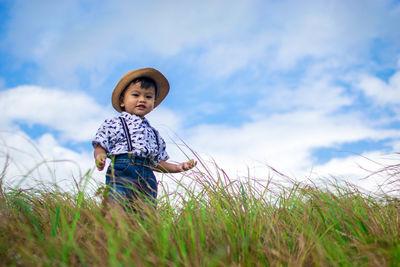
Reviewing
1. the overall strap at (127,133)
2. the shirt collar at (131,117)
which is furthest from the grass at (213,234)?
the shirt collar at (131,117)

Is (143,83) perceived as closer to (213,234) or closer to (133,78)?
(133,78)

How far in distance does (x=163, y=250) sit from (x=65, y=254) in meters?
0.46

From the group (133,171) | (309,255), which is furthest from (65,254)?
(133,171)

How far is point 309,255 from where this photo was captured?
73.8 inches

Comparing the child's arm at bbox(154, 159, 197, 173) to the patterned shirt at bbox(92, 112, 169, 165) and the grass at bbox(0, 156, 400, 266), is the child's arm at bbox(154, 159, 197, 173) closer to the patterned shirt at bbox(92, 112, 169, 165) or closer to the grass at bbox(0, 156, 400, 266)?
the patterned shirt at bbox(92, 112, 169, 165)

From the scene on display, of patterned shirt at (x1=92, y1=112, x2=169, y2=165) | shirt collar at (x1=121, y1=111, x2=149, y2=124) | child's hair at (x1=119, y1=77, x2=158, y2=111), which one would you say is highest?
child's hair at (x1=119, y1=77, x2=158, y2=111)

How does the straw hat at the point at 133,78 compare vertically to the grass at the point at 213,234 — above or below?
above

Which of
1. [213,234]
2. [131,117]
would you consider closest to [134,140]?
[131,117]

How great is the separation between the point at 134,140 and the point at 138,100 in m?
0.47

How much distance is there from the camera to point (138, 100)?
3473 millimetres

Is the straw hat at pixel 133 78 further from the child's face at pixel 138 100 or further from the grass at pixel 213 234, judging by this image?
the grass at pixel 213 234

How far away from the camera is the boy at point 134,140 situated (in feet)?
10.1

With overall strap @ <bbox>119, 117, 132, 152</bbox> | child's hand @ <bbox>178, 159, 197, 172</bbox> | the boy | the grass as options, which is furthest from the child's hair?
the grass

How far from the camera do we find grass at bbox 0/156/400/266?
1674mm
